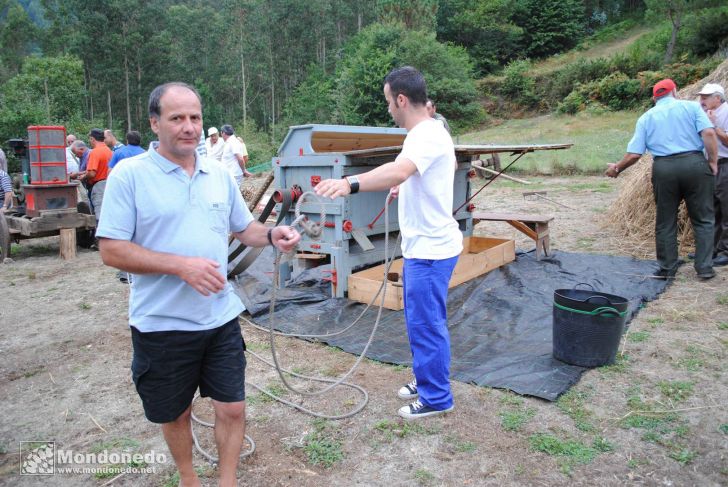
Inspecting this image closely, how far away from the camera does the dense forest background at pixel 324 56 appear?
32.8 m

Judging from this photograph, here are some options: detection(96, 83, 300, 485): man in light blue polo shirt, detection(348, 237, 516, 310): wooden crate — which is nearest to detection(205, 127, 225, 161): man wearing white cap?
detection(348, 237, 516, 310): wooden crate

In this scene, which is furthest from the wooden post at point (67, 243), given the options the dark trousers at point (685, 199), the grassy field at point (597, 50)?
the grassy field at point (597, 50)

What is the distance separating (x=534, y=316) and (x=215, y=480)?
11.6 feet

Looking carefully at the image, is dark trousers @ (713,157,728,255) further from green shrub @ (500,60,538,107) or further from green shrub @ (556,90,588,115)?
green shrub @ (500,60,538,107)

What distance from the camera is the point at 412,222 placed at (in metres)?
3.24

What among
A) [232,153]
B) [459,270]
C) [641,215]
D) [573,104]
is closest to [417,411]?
[459,270]

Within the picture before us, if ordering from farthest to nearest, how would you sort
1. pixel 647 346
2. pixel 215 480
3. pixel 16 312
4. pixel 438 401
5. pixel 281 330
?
pixel 16 312 < pixel 281 330 < pixel 647 346 < pixel 438 401 < pixel 215 480

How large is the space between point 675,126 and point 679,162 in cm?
40

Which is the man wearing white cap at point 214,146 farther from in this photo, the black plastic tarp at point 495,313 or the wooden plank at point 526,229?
the wooden plank at point 526,229

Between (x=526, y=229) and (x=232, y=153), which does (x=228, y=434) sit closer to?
(x=526, y=229)

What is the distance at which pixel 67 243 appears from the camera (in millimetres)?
9094

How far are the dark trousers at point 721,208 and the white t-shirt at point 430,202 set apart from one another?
513cm

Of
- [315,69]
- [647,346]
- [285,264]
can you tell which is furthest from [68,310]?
[315,69]

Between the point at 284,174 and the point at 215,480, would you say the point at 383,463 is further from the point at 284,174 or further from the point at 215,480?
the point at 284,174
